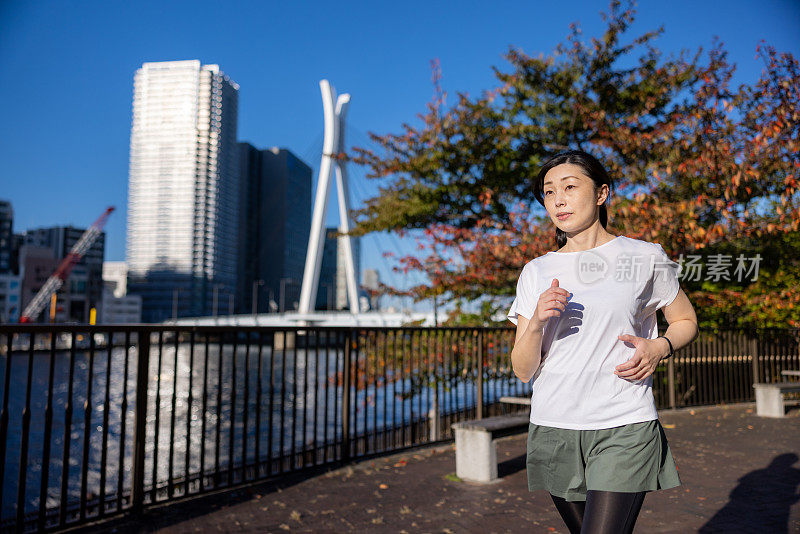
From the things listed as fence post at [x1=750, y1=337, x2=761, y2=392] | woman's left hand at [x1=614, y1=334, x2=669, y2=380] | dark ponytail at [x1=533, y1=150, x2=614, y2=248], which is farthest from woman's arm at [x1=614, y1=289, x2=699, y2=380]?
fence post at [x1=750, y1=337, x2=761, y2=392]

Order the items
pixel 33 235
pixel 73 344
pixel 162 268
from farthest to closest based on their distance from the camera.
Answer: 1. pixel 33 235
2. pixel 162 268
3. pixel 73 344

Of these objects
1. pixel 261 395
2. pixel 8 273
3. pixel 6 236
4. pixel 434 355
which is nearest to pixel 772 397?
pixel 434 355

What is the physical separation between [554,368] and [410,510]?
2.81 metres

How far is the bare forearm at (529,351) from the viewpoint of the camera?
71.6 inches

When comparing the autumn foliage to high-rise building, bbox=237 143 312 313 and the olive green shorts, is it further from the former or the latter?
high-rise building, bbox=237 143 312 313

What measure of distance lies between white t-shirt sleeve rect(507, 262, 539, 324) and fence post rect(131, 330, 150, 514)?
10.0 ft

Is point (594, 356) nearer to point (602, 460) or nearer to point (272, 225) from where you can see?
point (602, 460)

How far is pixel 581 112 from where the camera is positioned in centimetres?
1070

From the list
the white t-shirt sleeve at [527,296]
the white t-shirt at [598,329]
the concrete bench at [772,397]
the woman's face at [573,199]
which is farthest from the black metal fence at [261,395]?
the woman's face at [573,199]

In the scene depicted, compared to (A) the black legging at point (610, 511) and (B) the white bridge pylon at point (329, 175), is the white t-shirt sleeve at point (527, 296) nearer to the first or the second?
(A) the black legging at point (610, 511)

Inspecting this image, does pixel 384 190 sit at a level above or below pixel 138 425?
above

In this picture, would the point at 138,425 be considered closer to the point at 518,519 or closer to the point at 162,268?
the point at 518,519

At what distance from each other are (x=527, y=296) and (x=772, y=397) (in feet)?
29.3

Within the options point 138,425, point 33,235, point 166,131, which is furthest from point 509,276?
point 33,235
